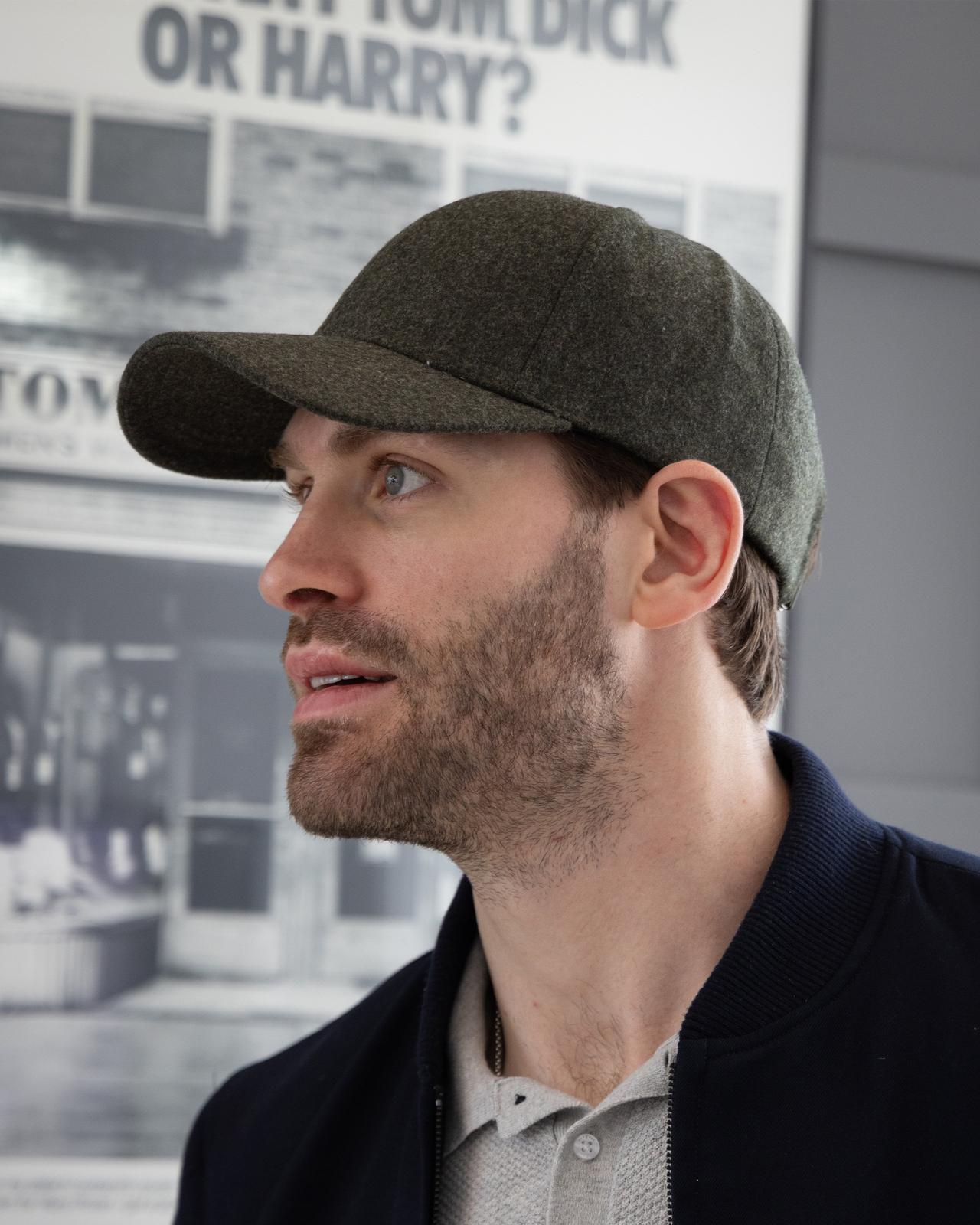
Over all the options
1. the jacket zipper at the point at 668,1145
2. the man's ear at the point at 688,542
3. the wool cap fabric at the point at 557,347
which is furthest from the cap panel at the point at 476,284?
the jacket zipper at the point at 668,1145

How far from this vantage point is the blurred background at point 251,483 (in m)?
1.54

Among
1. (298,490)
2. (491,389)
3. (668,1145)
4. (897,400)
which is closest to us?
(668,1145)

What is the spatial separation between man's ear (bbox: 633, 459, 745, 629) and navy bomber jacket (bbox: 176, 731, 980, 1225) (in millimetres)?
162

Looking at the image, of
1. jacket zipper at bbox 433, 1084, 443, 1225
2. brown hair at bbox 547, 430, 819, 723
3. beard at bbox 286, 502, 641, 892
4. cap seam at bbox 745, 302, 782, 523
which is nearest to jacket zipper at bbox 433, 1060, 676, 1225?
jacket zipper at bbox 433, 1084, 443, 1225

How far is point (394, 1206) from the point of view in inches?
39.9

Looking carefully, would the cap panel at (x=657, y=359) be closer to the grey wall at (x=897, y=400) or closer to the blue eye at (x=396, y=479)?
the blue eye at (x=396, y=479)

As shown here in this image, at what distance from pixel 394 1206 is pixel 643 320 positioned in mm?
677

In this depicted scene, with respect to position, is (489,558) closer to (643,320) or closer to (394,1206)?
(643,320)

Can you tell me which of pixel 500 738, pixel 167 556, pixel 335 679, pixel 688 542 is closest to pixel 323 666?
pixel 335 679

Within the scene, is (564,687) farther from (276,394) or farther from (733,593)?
(276,394)

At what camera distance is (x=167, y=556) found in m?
1.60

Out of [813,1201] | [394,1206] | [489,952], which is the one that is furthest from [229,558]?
[813,1201]

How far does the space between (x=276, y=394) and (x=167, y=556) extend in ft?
2.31

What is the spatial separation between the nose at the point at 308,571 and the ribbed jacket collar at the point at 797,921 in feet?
1.17
